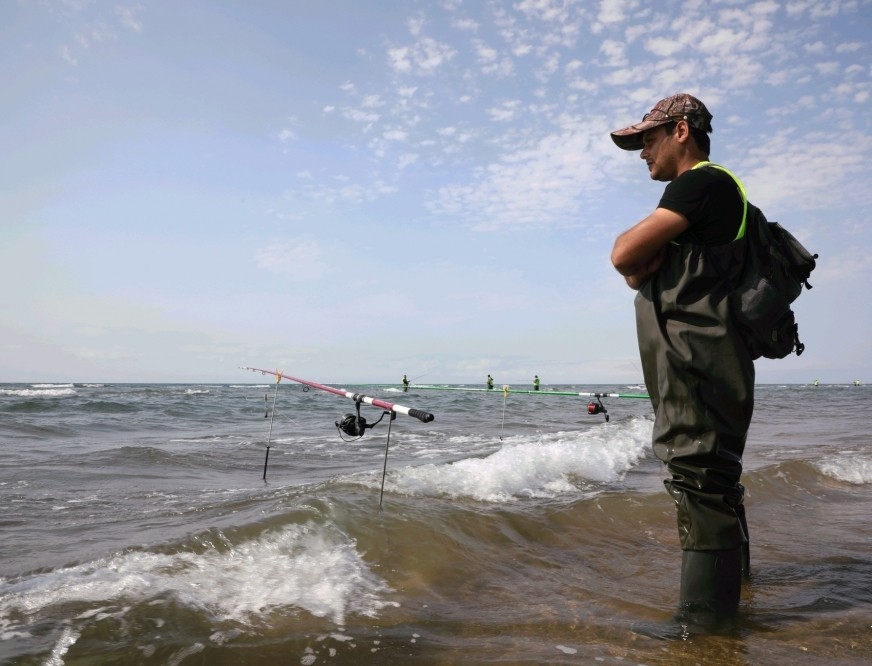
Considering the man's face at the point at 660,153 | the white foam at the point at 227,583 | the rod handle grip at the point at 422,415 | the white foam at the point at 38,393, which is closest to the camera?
the man's face at the point at 660,153

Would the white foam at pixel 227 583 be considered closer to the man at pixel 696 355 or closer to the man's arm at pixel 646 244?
the man at pixel 696 355

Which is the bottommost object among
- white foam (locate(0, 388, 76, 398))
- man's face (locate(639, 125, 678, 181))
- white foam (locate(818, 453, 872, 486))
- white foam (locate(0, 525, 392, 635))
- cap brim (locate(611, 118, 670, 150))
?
white foam (locate(0, 525, 392, 635))

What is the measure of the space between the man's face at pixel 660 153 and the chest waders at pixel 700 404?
34 centimetres

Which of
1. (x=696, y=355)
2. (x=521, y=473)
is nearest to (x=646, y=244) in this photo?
(x=696, y=355)

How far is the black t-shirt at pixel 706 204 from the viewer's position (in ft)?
7.34

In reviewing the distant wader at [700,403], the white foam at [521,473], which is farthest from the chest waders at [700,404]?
the white foam at [521,473]

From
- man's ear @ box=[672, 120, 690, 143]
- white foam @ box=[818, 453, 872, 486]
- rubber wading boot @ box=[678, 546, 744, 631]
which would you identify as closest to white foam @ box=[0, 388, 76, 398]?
white foam @ box=[818, 453, 872, 486]

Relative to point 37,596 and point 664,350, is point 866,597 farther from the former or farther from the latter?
point 37,596

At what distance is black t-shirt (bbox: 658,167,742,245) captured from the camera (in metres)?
2.24

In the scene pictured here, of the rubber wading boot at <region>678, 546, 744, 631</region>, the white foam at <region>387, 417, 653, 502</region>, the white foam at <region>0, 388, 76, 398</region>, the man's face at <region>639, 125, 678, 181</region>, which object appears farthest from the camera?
the white foam at <region>0, 388, 76, 398</region>

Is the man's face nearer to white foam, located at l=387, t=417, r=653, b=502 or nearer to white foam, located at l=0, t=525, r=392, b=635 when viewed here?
white foam, located at l=0, t=525, r=392, b=635

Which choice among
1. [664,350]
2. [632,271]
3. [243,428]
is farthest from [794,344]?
[243,428]

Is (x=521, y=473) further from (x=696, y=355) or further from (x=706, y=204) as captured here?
(x=706, y=204)

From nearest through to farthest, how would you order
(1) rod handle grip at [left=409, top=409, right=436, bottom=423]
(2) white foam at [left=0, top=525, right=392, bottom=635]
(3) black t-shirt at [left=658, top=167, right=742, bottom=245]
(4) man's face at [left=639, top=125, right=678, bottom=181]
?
(3) black t-shirt at [left=658, top=167, right=742, bottom=245] → (4) man's face at [left=639, top=125, right=678, bottom=181] → (2) white foam at [left=0, top=525, right=392, bottom=635] → (1) rod handle grip at [left=409, top=409, right=436, bottom=423]
